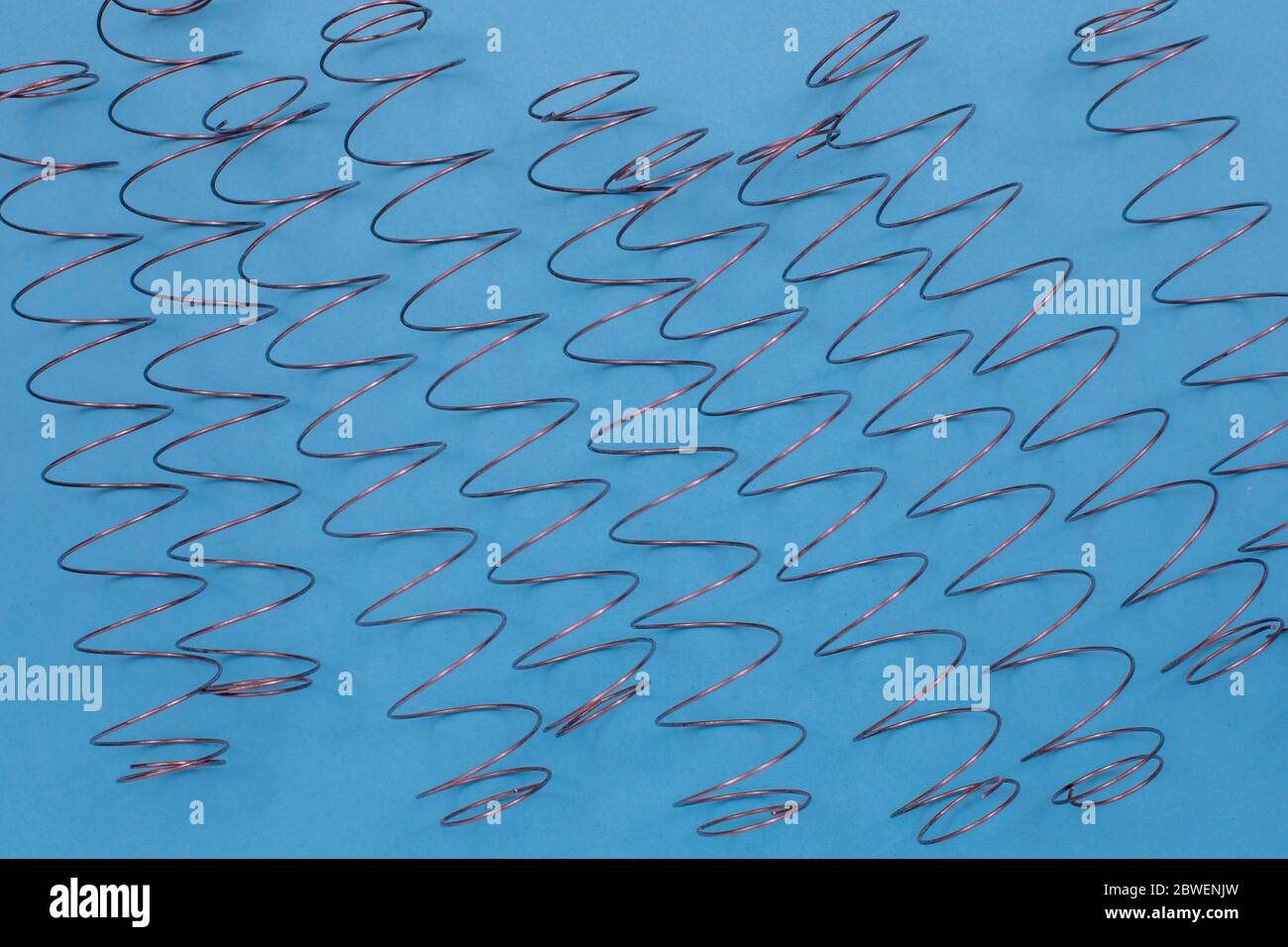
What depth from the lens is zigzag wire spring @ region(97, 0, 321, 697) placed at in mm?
1899

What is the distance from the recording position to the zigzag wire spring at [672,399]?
6.24ft

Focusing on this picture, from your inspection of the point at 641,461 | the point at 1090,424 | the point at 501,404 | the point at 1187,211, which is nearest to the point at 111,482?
the point at 501,404

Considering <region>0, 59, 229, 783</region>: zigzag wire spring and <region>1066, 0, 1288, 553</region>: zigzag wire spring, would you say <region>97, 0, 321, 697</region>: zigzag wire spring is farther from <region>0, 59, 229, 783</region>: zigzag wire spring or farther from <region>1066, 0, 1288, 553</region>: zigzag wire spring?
<region>1066, 0, 1288, 553</region>: zigzag wire spring

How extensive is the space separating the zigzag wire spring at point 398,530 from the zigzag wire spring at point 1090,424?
1.02m

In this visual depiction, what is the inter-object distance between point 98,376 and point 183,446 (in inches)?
8.7

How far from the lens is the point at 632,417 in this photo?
193cm

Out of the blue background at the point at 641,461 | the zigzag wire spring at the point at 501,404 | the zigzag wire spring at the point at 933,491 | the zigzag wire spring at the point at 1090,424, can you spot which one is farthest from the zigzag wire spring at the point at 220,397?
the zigzag wire spring at the point at 1090,424

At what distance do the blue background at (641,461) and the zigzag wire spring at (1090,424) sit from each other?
2cm

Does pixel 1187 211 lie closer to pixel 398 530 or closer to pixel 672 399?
pixel 672 399

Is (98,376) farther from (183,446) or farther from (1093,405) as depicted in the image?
(1093,405)

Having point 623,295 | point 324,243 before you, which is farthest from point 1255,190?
point 324,243

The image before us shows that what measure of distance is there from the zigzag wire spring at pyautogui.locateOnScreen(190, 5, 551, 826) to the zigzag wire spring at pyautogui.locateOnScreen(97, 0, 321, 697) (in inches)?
2.3

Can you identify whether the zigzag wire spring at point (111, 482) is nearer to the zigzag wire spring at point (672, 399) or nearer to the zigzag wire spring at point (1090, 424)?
the zigzag wire spring at point (672, 399)

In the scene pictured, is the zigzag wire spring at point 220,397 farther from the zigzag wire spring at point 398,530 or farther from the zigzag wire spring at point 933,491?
the zigzag wire spring at point 933,491
